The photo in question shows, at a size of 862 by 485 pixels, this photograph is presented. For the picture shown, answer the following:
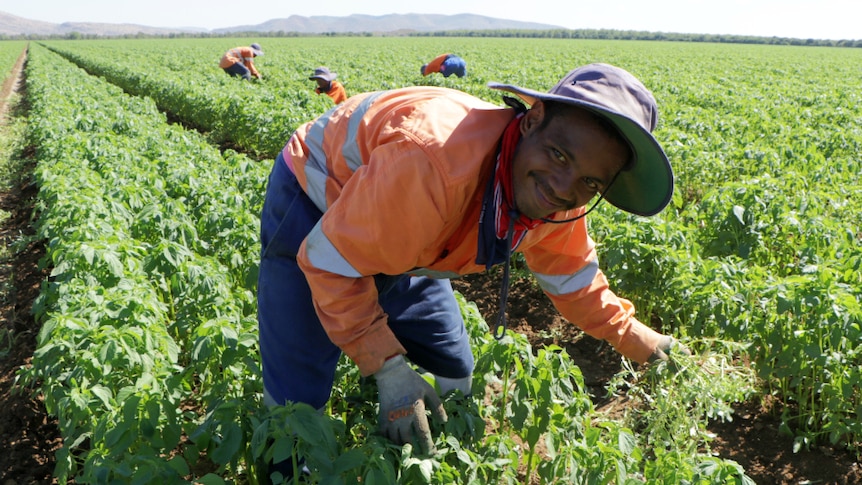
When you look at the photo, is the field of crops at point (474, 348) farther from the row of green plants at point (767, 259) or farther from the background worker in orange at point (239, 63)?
the background worker in orange at point (239, 63)

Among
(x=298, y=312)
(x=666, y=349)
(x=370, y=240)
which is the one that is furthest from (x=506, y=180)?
(x=666, y=349)

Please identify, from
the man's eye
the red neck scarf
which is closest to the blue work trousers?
the red neck scarf

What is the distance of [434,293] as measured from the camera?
274cm

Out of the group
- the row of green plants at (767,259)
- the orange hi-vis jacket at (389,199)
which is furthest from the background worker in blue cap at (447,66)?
the orange hi-vis jacket at (389,199)

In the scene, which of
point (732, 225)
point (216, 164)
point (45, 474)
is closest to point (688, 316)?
point (732, 225)

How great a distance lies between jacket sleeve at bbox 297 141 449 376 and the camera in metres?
1.88

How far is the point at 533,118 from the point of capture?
6.33 ft

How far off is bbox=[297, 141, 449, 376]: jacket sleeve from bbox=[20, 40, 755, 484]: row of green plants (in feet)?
0.94

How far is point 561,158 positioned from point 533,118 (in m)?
0.14

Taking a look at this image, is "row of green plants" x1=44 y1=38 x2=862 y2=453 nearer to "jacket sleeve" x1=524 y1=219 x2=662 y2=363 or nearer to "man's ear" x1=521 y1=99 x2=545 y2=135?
"jacket sleeve" x1=524 y1=219 x2=662 y2=363

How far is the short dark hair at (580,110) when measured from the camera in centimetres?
184

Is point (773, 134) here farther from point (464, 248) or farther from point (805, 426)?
point (464, 248)

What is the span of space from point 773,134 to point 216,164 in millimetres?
6882

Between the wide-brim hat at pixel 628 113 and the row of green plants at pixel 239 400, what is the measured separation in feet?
2.57
